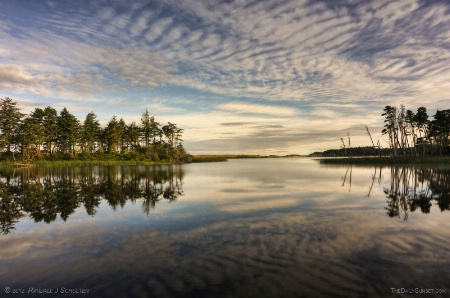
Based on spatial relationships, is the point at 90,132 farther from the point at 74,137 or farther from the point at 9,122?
the point at 9,122

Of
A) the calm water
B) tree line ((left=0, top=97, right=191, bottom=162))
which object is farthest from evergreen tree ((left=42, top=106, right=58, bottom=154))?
the calm water

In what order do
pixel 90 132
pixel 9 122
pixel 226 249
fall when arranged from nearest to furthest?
1. pixel 226 249
2. pixel 9 122
3. pixel 90 132

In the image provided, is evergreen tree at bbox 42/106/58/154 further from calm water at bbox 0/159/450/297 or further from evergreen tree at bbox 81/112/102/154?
calm water at bbox 0/159/450/297

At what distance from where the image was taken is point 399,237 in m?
10.8

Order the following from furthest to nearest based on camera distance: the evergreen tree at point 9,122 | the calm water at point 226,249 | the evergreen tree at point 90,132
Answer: the evergreen tree at point 90,132
the evergreen tree at point 9,122
the calm water at point 226,249

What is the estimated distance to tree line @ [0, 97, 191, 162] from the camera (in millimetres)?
88688

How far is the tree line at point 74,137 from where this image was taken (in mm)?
88688

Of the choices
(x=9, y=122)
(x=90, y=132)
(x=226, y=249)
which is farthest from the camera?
(x=90, y=132)

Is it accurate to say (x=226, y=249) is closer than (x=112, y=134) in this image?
Yes

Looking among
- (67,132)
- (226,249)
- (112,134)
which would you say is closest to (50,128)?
(67,132)

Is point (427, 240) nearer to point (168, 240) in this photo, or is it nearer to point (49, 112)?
point (168, 240)

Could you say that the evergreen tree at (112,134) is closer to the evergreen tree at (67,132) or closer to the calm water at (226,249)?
the evergreen tree at (67,132)

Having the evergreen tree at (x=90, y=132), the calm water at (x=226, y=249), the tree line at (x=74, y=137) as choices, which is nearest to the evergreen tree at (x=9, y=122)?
the tree line at (x=74, y=137)

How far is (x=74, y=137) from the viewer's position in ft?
321
